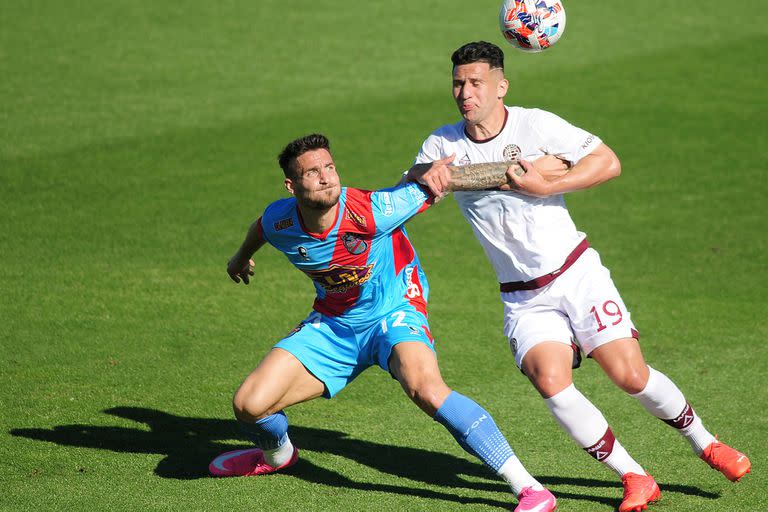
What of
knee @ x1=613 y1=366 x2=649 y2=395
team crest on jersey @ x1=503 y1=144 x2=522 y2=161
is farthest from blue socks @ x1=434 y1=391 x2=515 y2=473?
team crest on jersey @ x1=503 y1=144 x2=522 y2=161

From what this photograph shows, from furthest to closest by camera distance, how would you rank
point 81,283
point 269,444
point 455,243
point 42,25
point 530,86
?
point 42,25 → point 530,86 → point 455,243 → point 81,283 → point 269,444

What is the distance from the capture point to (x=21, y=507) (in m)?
6.08

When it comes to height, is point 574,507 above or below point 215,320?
below

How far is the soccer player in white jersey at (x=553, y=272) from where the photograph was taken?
6012 millimetres

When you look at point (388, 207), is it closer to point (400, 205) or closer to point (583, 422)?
point (400, 205)

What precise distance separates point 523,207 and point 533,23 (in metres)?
1.55

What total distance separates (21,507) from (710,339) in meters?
5.88

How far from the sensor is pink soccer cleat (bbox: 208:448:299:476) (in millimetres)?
6738

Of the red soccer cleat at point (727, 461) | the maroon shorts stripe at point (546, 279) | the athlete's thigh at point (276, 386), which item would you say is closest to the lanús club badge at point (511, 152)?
the maroon shorts stripe at point (546, 279)

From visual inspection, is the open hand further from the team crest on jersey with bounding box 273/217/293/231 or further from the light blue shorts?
the light blue shorts

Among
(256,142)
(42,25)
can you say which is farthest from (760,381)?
(42,25)

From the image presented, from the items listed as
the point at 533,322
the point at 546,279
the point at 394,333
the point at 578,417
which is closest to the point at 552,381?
the point at 578,417

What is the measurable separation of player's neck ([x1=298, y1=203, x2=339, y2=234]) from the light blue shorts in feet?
2.10

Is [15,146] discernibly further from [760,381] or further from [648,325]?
[760,381]
